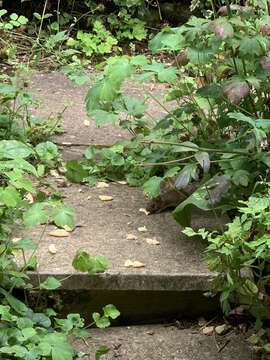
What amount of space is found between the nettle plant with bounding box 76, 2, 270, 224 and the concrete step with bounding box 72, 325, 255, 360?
49 centimetres

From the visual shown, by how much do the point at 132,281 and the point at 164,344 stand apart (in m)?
0.28

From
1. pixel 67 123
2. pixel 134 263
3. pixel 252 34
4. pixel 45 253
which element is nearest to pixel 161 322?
pixel 134 263

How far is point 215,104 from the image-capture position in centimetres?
375

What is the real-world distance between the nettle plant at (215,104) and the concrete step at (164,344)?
0.49m

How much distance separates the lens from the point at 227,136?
3.73 meters

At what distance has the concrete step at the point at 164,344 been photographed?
3.01 meters

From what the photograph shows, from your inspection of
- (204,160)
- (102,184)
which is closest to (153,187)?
(204,160)

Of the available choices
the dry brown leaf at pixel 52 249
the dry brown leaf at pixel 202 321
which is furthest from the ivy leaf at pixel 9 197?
the dry brown leaf at pixel 202 321

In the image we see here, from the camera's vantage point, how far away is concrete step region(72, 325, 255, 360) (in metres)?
3.01

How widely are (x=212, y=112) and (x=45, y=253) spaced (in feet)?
3.68

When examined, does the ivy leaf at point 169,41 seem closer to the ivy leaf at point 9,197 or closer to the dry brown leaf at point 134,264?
the dry brown leaf at point 134,264

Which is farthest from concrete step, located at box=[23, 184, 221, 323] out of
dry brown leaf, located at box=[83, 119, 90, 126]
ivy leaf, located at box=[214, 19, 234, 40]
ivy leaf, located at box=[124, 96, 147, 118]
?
dry brown leaf, located at box=[83, 119, 90, 126]

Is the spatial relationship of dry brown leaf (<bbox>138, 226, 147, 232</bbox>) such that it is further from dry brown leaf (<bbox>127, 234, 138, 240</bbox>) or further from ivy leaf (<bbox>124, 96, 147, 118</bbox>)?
ivy leaf (<bbox>124, 96, 147, 118</bbox>)

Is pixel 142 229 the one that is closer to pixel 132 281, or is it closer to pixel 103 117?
pixel 132 281
